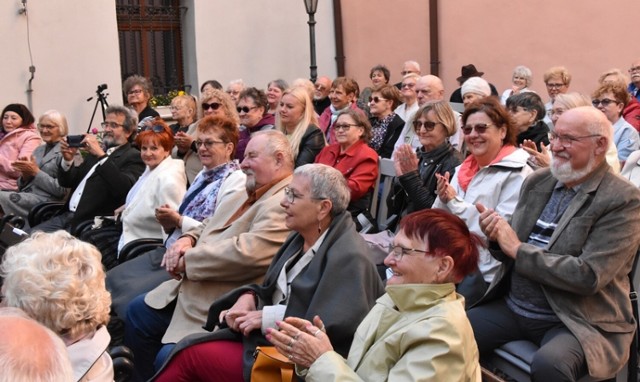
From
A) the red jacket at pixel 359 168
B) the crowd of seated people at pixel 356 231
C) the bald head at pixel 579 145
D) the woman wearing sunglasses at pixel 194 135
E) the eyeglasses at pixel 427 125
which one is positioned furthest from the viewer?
the woman wearing sunglasses at pixel 194 135

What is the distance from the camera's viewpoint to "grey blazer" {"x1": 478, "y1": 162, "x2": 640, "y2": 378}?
148 inches

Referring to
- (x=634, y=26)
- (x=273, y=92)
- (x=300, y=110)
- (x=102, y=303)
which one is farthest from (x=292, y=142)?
(x=634, y=26)

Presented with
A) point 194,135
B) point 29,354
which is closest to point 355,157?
point 194,135

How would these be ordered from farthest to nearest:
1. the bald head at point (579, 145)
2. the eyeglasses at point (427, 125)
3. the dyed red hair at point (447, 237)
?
the eyeglasses at point (427, 125)
the bald head at point (579, 145)
the dyed red hair at point (447, 237)

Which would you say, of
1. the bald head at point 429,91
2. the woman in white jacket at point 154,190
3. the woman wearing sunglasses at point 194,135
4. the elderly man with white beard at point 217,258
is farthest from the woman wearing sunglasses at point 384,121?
the elderly man with white beard at point 217,258

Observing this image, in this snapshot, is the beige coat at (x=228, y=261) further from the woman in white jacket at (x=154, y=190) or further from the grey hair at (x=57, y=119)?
the grey hair at (x=57, y=119)

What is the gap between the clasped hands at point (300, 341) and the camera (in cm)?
324

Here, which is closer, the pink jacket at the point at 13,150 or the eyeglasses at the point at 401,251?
the eyeglasses at the point at 401,251

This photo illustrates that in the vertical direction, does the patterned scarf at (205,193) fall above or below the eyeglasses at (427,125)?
below

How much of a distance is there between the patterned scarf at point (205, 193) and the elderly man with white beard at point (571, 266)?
77.5 inches

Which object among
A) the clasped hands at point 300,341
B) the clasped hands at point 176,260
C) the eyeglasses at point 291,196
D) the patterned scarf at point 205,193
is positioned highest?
the eyeglasses at point 291,196

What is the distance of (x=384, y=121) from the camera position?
801 centimetres

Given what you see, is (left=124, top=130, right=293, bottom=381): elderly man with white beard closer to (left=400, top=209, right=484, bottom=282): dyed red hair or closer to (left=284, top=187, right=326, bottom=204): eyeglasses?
(left=284, top=187, right=326, bottom=204): eyeglasses

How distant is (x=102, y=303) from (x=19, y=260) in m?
0.33
